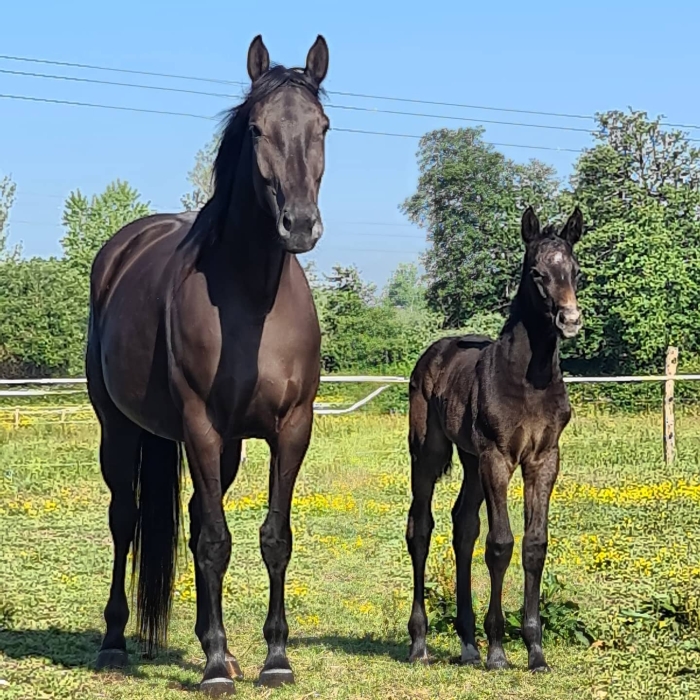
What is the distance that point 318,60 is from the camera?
490cm

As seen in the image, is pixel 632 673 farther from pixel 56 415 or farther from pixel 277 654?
pixel 56 415

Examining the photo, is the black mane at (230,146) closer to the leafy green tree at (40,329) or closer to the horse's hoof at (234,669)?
the horse's hoof at (234,669)

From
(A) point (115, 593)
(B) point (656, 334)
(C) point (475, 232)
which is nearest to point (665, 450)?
(A) point (115, 593)

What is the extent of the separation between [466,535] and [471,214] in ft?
124

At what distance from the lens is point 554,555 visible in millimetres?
8773

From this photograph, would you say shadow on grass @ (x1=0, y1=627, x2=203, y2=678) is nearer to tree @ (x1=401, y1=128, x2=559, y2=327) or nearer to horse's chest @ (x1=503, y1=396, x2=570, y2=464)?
horse's chest @ (x1=503, y1=396, x2=570, y2=464)

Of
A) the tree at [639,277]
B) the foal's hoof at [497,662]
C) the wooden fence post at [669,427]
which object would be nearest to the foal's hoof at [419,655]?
the foal's hoof at [497,662]

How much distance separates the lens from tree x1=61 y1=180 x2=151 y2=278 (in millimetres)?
54156

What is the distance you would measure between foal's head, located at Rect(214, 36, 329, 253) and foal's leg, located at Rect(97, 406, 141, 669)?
6.43ft

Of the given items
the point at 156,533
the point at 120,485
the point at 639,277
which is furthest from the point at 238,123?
the point at 639,277

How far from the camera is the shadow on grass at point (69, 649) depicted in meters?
5.74

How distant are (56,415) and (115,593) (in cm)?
1609

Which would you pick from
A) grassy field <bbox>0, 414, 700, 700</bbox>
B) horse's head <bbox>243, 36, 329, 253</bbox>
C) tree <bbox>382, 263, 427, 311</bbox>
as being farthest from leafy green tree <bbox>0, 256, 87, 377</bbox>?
tree <bbox>382, 263, 427, 311</bbox>

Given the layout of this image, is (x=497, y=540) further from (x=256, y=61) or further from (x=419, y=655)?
(x=256, y=61)
